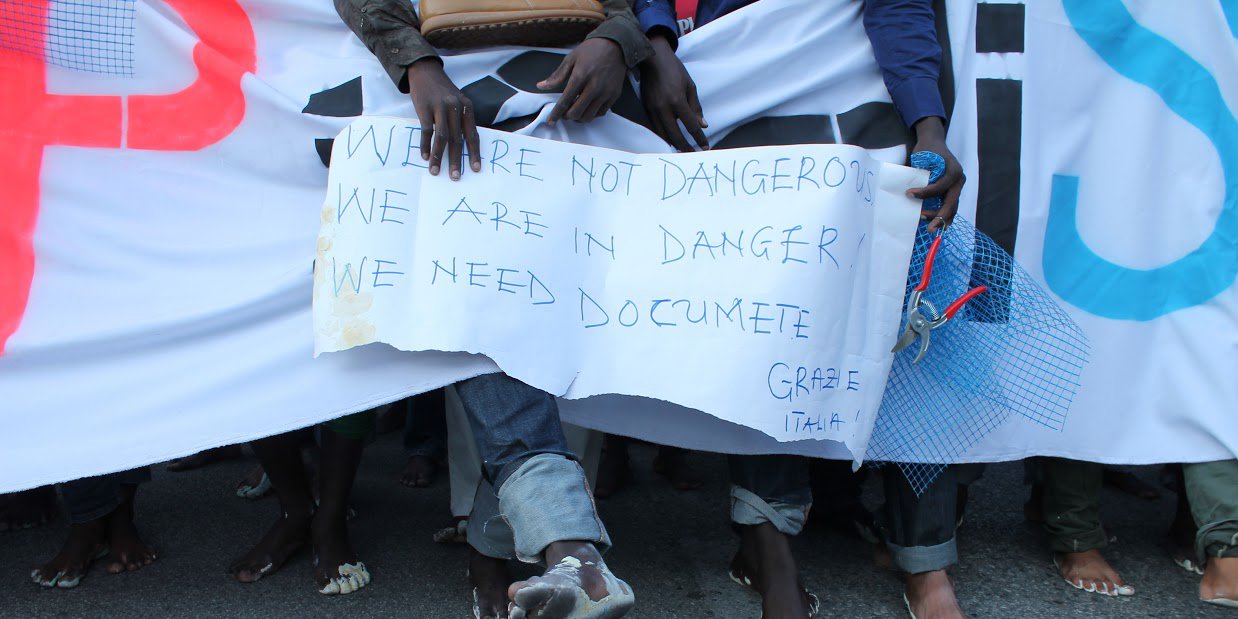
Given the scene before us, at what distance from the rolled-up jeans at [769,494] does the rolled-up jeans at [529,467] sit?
49 cm

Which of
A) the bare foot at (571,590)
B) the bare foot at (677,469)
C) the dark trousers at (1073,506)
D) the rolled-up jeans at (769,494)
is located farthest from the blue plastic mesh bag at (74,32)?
the dark trousers at (1073,506)

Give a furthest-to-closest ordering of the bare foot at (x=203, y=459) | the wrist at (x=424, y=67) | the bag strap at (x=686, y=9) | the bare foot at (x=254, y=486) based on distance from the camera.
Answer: the bare foot at (x=203, y=459) < the bare foot at (x=254, y=486) < the bag strap at (x=686, y=9) < the wrist at (x=424, y=67)

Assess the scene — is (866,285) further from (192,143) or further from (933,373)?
(192,143)

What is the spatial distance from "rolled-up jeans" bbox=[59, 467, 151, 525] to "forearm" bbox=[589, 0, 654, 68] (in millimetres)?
1538

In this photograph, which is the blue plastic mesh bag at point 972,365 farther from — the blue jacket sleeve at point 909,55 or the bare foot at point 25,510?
the bare foot at point 25,510

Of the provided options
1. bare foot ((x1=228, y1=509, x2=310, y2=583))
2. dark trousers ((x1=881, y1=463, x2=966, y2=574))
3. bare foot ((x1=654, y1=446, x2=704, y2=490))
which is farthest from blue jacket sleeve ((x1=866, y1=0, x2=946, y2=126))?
bare foot ((x1=228, y1=509, x2=310, y2=583))

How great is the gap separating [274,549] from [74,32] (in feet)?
4.15

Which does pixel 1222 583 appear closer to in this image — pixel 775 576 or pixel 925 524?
pixel 925 524

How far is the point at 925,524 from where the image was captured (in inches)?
88.3

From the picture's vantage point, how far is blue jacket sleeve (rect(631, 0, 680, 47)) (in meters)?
2.23

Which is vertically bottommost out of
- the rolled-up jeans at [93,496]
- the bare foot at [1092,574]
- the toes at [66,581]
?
the toes at [66,581]

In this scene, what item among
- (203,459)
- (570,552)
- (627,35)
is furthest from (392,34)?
(203,459)

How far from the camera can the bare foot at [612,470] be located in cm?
298

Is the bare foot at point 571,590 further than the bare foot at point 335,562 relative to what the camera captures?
No
